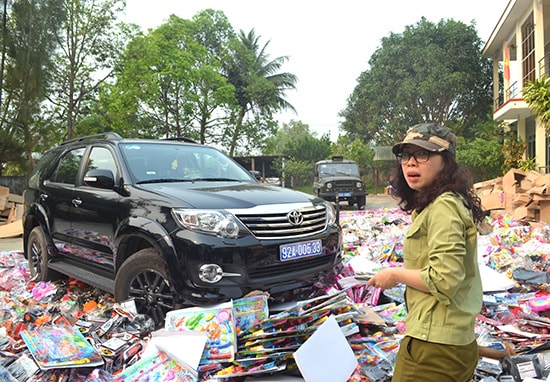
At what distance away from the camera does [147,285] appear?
340 cm

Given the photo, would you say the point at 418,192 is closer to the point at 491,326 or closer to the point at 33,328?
the point at 491,326

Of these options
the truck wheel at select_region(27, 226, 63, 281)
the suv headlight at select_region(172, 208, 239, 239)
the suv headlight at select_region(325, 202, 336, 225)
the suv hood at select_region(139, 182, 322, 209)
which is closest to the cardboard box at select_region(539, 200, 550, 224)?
the suv headlight at select_region(325, 202, 336, 225)

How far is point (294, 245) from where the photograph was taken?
131 inches

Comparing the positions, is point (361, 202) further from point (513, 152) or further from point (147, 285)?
point (147, 285)

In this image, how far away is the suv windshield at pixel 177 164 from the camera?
13.4 ft

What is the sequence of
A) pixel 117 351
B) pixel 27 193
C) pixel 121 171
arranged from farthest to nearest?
pixel 27 193 → pixel 121 171 → pixel 117 351

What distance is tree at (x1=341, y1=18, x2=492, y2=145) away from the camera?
90.7 feet

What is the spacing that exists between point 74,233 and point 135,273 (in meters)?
1.40

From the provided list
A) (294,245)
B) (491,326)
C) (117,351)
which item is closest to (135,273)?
(117,351)

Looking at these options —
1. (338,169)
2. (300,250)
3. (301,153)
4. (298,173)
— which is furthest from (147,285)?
(301,153)

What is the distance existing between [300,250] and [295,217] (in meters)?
0.27

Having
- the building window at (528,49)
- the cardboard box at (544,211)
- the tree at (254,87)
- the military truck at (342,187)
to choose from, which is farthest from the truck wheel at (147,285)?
the tree at (254,87)

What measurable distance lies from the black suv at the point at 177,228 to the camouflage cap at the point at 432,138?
5.70 feet

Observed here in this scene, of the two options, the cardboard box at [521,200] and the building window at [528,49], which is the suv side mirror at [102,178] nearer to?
the cardboard box at [521,200]
